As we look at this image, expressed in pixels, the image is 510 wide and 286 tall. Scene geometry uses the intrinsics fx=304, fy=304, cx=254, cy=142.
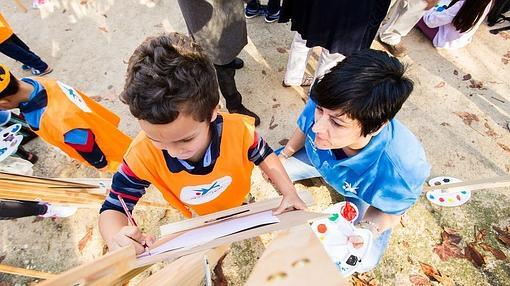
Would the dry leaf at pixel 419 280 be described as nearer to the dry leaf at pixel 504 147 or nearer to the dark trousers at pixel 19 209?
the dry leaf at pixel 504 147

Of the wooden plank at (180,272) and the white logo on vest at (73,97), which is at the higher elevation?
the wooden plank at (180,272)

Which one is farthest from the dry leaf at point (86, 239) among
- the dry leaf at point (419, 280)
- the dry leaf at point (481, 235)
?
the dry leaf at point (481, 235)

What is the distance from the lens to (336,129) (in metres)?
1.76

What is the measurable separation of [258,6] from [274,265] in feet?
14.6

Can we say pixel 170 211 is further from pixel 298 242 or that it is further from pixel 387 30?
pixel 387 30

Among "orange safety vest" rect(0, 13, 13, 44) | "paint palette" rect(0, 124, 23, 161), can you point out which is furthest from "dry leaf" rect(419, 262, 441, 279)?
"orange safety vest" rect(0, 13, 13, 44)

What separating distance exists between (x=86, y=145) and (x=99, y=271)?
72.9 inches

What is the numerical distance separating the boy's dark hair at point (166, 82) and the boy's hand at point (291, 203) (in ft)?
2.03

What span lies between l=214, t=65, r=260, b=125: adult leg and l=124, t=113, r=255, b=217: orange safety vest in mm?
1250

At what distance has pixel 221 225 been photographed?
1349 mm

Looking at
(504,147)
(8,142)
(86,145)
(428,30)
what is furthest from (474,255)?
(8,142)

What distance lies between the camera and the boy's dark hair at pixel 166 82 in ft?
3.99

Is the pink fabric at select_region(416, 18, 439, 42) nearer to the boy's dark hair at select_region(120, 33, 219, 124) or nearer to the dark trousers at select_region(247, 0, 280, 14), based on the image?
the dark trousers at select_region(247, 0, 280, 14)

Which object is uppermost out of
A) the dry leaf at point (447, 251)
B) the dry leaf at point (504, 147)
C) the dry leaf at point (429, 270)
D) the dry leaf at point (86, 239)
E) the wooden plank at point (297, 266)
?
the wooden plank at point (297, 266)
